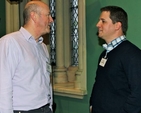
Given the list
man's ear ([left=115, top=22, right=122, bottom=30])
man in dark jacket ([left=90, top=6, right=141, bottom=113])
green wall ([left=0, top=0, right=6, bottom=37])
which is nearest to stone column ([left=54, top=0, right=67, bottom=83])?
green wall ([left=0, top=0, right=6, bottom=37])

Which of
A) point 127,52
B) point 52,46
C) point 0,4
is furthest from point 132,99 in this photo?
point 0,4

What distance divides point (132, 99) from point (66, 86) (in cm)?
144

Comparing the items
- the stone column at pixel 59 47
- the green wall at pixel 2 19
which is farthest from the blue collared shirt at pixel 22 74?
the green wall at pixel 2 19

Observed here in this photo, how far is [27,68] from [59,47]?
147cm

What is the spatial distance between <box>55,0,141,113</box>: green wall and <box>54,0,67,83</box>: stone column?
0.31 m

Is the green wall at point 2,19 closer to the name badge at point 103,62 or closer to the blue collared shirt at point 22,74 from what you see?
the blue collared shirt at point 22,74

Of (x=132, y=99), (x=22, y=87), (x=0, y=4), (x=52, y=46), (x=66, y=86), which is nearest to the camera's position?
(x=132, y=99)

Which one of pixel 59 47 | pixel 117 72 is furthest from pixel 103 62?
pixel 59 47

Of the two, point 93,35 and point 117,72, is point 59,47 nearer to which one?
point 93,35

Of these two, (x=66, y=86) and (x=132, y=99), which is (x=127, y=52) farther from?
(x=66, y=86)

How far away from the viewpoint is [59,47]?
3.22m

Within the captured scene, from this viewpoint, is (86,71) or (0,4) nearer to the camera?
(86,71)

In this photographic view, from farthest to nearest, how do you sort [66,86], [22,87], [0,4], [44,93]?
[0,4] < [66,86] < [44,93] < [22,87]

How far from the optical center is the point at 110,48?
1.84 m
